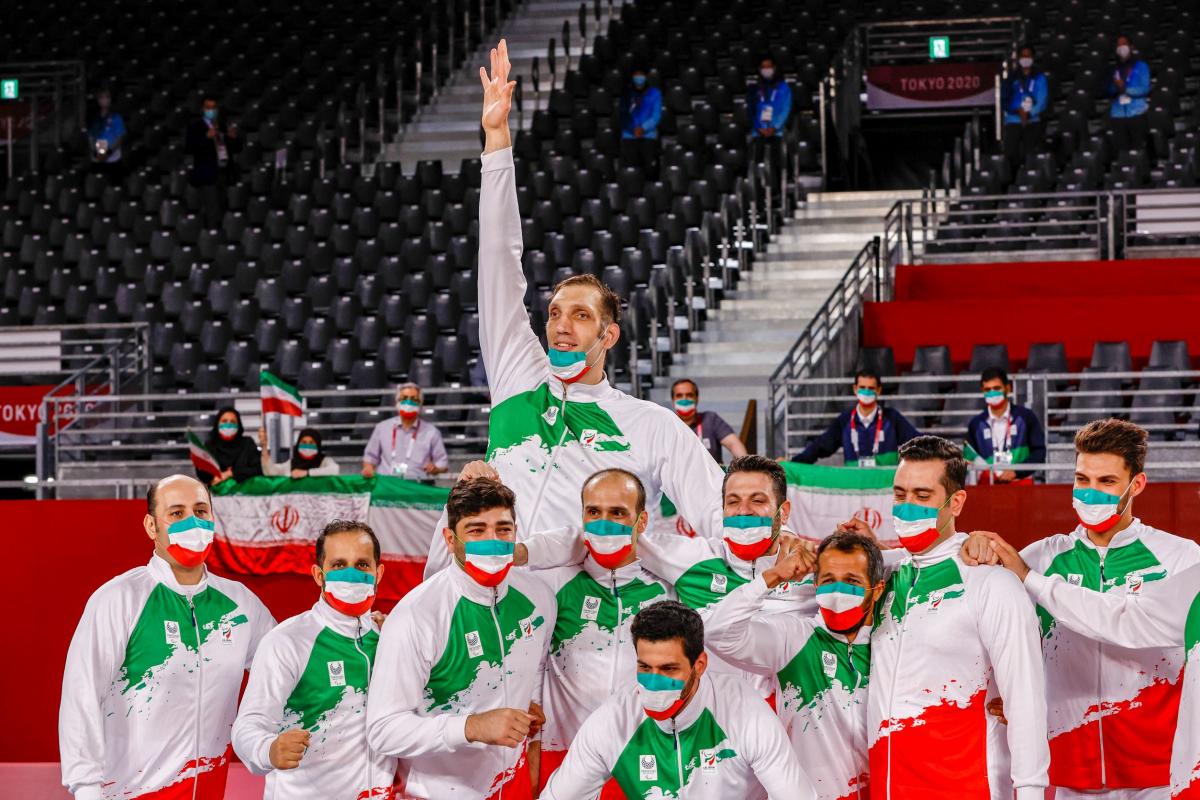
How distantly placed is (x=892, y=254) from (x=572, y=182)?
3593 millimetres

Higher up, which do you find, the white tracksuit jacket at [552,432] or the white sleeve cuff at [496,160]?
the white sleeve cuff at [496,160]

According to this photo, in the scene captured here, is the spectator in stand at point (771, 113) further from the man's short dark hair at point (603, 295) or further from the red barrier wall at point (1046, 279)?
the man's short dark hair at point (603, 295)

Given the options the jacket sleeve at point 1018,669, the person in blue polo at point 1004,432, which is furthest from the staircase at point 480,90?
the jacket sleeve at point 1018,669

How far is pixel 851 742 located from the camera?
5.24 meters

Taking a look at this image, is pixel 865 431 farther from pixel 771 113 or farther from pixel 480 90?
pixel 480 90

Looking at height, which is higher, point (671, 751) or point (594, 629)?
point (594, 629)

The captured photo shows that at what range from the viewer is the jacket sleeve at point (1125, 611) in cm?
514

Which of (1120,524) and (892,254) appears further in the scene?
(892,254)

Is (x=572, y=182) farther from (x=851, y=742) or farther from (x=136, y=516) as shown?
(x=851, y=742)

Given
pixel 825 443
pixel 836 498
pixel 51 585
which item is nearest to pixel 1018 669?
pixel 836 498

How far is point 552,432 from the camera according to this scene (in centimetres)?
552

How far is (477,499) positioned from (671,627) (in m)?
0.77

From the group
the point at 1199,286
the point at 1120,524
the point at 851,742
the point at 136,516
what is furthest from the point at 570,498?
the point at 1199,286

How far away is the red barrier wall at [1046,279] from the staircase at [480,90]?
6.85 meters
